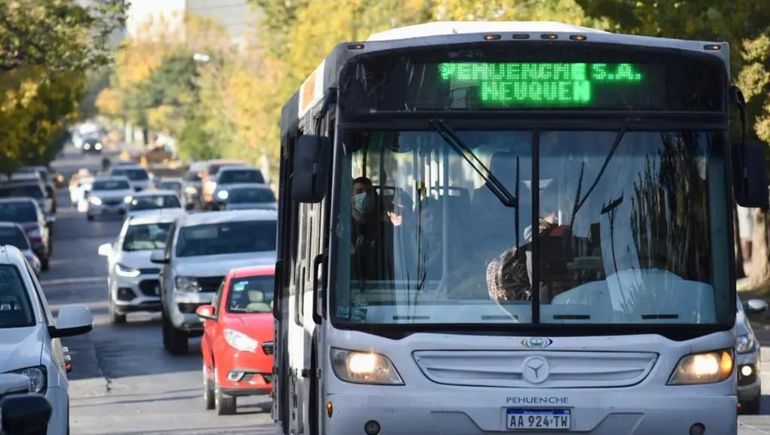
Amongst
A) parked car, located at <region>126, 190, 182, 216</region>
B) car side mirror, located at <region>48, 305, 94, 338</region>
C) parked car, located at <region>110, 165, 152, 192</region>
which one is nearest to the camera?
car side mirror, located at <region>48, 305, 94, 338</region>

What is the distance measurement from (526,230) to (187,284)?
1639 centimetres

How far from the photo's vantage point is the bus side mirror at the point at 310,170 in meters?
9.51

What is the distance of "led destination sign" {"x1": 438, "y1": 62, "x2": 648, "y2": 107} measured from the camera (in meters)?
10.1

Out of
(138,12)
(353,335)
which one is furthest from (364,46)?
(138,12)

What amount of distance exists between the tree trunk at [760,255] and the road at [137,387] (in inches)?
390

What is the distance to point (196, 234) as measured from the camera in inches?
1070

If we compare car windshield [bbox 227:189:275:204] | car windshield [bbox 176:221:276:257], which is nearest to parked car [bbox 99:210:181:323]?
car windshield [bbox 176:221:276:257]

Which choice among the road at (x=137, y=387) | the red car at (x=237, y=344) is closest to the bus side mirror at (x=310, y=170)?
the road at (x=137, y=387)

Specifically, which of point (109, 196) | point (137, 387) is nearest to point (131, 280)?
point (137, 387)

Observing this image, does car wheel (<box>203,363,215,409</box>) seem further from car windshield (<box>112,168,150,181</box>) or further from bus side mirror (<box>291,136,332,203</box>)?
car windshield (<box>112,168,150,181</box>)

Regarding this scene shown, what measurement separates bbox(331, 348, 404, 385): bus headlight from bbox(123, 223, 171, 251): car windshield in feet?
73.6

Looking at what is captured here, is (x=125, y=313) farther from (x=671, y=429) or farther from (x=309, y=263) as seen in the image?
(x=671, y=429)

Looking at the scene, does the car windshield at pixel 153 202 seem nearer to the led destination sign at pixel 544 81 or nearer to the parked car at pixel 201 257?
the parked car at pixel 201 257

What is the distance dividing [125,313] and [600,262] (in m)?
22.5
